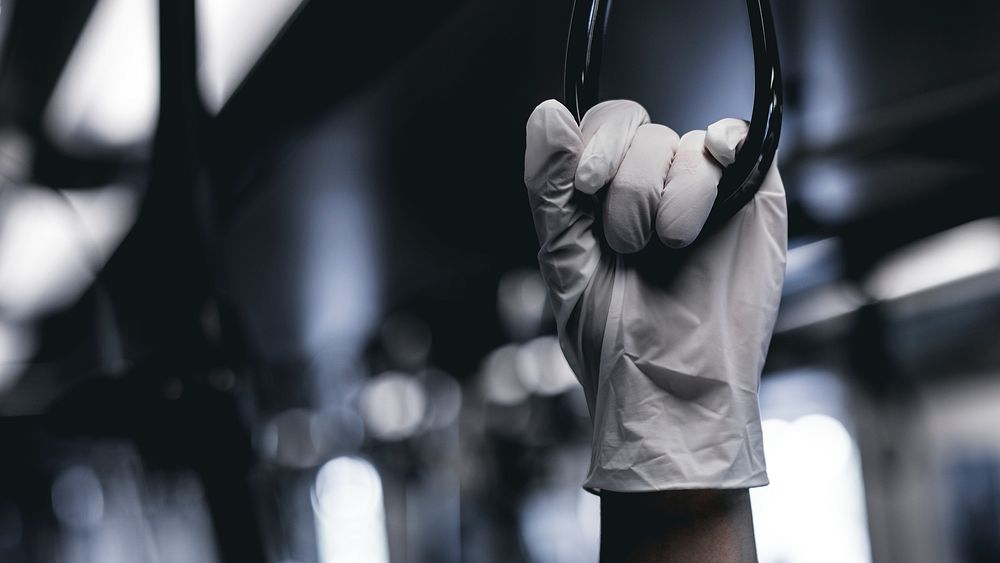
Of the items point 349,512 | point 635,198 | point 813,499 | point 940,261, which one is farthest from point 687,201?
point 349,512

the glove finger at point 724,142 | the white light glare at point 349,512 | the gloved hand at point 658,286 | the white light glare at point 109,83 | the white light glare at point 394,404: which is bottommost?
the white light glare at point 349,512

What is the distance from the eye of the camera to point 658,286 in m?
0.67

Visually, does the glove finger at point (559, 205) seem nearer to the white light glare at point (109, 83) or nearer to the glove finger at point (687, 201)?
the glove finger at point (687, 201)

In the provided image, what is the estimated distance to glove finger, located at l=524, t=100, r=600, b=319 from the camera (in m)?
0.62

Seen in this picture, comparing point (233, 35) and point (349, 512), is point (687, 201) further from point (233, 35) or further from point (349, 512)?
point (349, 512)

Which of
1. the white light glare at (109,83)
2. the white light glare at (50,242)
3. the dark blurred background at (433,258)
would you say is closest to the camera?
the dark blurred background at (433,258)

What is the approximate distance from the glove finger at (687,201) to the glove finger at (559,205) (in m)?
0.06

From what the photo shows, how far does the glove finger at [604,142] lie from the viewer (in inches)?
24.1

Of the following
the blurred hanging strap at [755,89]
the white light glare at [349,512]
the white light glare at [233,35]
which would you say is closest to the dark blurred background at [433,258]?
the white light glare at [233,35]

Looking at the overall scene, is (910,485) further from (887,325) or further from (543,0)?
(543,0)

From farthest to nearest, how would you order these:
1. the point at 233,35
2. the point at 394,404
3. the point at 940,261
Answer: the point at 394,404
the point at 940,261
the point at 233,35

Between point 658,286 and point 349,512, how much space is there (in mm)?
7352

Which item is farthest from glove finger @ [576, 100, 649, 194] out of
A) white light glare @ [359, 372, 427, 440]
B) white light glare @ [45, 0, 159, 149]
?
white light glare @ [359, 372, 427, 440]

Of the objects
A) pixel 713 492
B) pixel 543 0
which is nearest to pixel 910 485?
pixel 543 0
